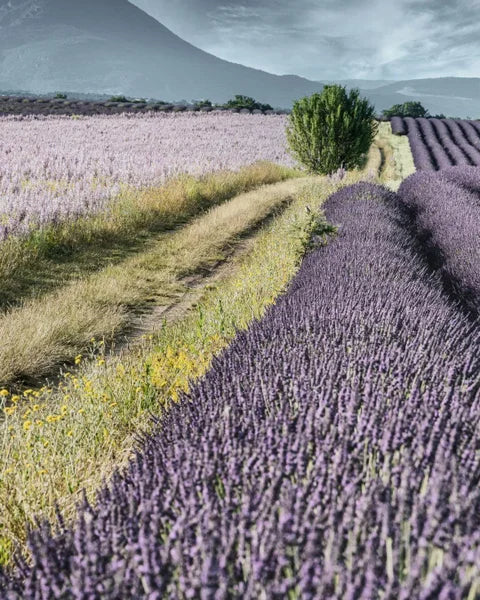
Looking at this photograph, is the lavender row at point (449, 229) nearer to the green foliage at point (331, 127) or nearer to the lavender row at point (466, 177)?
the lavender row at point (466, 177)

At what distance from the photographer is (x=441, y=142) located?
26.8 meters

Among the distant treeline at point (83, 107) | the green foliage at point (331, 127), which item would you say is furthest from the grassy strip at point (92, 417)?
the distant treeline at point (83, 107)

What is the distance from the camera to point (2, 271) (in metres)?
5.84

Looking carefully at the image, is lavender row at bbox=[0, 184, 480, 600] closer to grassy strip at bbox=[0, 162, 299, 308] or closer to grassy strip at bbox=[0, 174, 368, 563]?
grassy strip at bbox=[0, 174, 368, 563]

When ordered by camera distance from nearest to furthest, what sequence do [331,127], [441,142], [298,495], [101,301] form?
1. [298,495]
2. [101,301]
3. [331,127]
4. [441,142]

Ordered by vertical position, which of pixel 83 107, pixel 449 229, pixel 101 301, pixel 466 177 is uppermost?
pixel 83 107

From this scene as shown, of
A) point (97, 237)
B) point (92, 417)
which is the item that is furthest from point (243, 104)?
point (92, 417)

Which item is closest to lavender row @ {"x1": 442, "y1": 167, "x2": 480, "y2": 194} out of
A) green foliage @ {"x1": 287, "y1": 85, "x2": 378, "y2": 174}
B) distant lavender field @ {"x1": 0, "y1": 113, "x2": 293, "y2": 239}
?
green foliage @ {"x1": 287, "y1": 85, "x2": 378, "y2": 174}

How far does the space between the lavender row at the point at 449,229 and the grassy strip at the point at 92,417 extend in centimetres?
185

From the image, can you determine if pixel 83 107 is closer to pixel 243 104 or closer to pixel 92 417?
pixel 243 104

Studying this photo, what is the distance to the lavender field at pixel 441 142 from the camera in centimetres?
2039

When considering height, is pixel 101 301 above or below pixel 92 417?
above

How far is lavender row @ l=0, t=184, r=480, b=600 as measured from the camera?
102 centimetres

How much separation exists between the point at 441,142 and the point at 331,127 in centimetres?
1380
